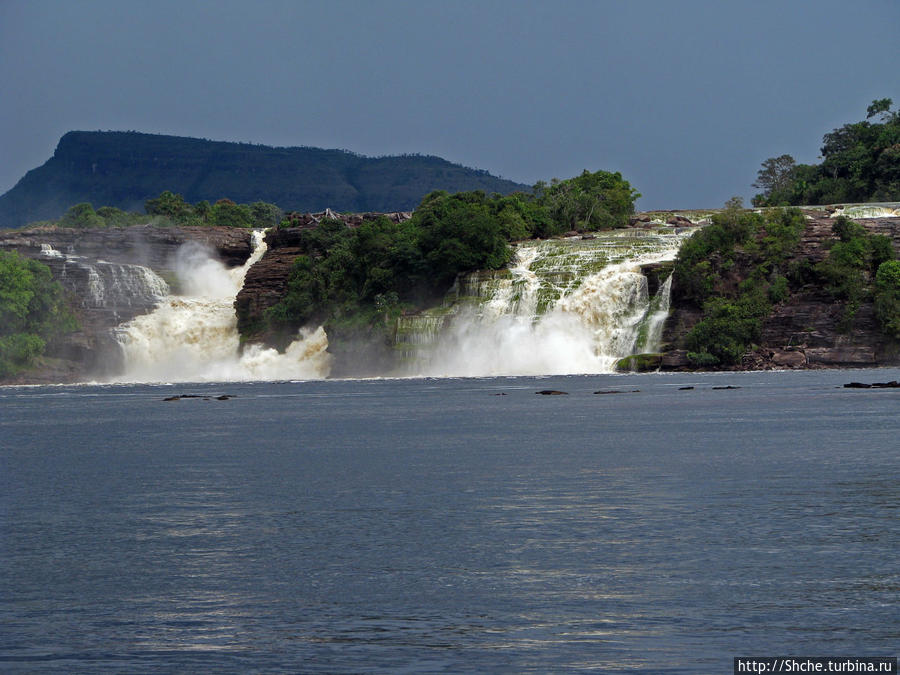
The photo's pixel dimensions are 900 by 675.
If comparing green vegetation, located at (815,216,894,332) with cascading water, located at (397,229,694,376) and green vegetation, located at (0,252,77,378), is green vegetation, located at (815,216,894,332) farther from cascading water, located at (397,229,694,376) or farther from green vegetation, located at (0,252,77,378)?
green vegetation, located at (0,252,77,378)

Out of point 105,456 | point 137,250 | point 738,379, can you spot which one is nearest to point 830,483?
point 105,456

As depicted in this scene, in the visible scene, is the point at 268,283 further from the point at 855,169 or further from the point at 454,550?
the point at 454,550

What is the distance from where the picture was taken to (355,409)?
62.7 metres

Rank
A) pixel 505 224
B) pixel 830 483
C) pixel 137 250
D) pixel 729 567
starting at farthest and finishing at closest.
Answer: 1. pixel 137 250
2. pixel 505 224
3. pixel 830 483
4. pixel 729 567

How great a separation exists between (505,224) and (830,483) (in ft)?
308

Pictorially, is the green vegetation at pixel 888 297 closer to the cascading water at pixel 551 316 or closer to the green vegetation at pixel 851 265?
the green vegetation at pixel 851 265

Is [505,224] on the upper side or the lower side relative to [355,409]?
upper

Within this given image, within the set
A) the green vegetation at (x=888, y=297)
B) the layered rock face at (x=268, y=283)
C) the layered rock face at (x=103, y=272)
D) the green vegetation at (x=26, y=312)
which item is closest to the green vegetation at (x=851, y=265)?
the green vegetation at (x=888, y=297)

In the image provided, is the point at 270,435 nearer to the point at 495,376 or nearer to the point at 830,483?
the point at 830,483

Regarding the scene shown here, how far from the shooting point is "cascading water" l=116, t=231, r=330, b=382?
4621 inches

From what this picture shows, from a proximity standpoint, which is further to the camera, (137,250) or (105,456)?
(137,250)

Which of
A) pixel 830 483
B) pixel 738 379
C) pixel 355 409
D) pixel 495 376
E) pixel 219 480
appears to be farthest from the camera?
pixel 495 376

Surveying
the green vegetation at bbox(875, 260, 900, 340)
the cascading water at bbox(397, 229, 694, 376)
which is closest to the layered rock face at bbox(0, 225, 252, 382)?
the cascading water at bbox(397, 229, 694, 376)

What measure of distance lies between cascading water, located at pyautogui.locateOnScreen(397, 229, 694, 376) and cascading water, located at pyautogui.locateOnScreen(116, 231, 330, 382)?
1497 centimetres
